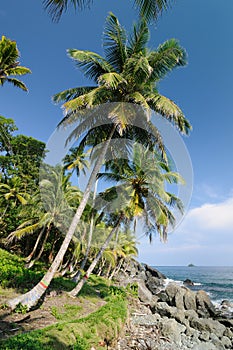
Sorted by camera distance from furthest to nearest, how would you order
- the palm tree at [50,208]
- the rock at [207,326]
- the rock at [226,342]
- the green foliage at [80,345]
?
the palm tree at [50,208] → the rock at [207,326] → the rock at [226,342] → the green foliage at [80,345]

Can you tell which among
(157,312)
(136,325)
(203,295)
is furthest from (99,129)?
(203,295)

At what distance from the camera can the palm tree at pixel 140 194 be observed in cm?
1282

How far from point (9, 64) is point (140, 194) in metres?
9.75

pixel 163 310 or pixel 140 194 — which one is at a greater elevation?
pixel 140 194

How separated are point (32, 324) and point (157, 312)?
1039 centimetres

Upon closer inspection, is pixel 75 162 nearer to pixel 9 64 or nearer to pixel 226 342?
pixel 9 64

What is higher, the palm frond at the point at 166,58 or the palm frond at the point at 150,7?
the palm frond at the point at 166,58

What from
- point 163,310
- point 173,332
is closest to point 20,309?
point 173,332

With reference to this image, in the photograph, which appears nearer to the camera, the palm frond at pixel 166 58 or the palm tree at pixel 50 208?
the palm frond at pixel 166 58

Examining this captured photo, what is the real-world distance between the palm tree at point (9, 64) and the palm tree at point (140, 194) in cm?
698

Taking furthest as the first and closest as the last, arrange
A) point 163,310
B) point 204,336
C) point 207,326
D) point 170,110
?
point 163,310, point 207,326, point 204,336, point 170,110

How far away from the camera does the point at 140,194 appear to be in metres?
13.6

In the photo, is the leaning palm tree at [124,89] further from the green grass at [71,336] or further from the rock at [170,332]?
the rock at [170,332]

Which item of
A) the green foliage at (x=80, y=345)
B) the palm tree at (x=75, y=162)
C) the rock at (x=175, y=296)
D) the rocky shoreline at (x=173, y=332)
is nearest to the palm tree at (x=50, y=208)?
the palm tree at (x=75, y=162)
